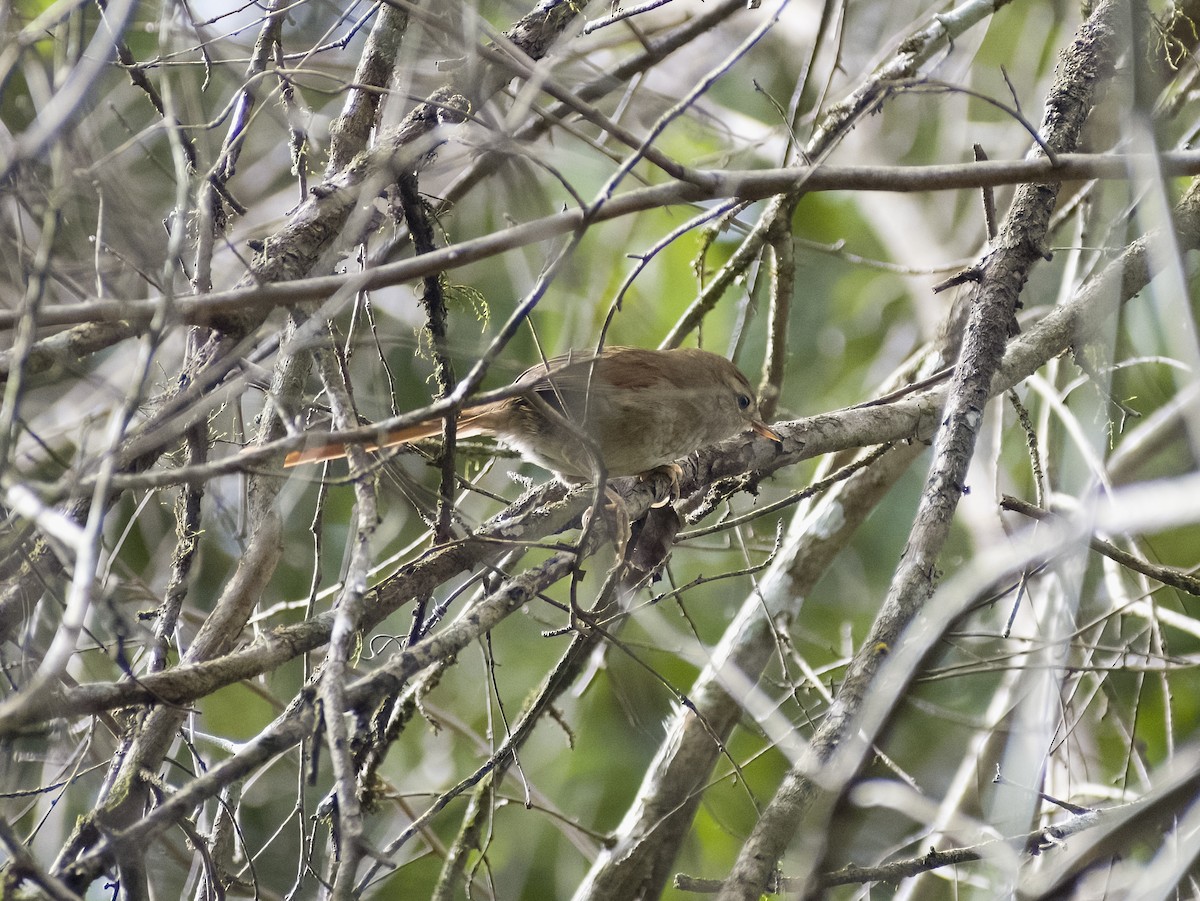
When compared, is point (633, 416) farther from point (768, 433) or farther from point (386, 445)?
point (386, 445)

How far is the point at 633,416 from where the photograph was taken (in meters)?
3.75

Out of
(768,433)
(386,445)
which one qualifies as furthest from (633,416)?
(386,445)

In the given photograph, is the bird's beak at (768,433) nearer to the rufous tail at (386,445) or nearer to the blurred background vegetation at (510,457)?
the blurred background vegetation at (510,457)

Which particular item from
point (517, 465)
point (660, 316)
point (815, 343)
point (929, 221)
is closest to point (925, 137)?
point (929, 221)

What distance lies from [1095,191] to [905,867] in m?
2.87

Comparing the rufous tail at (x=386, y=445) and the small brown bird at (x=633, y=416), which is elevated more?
the small brown bird at (x=633, y=416)

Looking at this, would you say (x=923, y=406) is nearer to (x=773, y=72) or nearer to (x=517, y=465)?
(x=517, y=465)

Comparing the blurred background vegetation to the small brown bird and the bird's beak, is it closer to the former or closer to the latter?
the bird's beak

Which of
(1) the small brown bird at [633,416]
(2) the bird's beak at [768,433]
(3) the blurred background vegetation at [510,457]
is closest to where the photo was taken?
(3) the blurred background vegetation at [510,457]

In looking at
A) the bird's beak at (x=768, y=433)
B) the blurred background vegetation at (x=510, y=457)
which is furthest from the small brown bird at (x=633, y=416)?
the blurred background vegetation at (x=510, y=457)

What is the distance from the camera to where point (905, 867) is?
2.01 m

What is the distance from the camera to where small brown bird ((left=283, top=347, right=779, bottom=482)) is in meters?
3.71

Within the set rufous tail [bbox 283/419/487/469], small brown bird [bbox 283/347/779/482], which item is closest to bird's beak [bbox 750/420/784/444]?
small brown bird [bbox 283/347/779/482]

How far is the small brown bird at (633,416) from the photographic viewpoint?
371 centimetres
